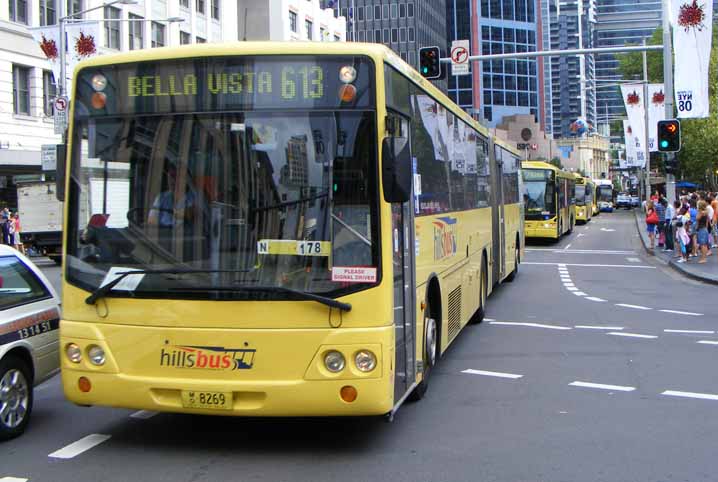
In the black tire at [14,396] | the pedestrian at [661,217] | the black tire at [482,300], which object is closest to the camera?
the black tire at [14,396]

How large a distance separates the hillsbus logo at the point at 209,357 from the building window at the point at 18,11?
37679 mm

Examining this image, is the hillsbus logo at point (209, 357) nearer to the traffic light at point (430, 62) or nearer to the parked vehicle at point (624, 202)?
the traffic light at point (430, 62)

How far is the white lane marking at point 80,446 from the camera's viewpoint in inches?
259

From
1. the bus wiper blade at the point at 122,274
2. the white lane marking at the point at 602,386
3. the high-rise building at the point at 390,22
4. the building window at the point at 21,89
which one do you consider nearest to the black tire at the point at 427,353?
the white lane marking at the point at 602,386

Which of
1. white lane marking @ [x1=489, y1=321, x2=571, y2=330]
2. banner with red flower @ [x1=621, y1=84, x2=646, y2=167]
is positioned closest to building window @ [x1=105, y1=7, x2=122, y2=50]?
banner with red flower @ [x1=621, y1=84, x2=646, y2=167]

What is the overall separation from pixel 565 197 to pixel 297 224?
124ft

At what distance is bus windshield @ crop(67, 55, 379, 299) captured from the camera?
623 cm

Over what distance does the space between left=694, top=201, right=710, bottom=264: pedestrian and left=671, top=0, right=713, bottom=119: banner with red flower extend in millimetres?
2514

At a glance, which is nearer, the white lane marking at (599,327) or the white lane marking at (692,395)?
the white lane marking at (692,395)

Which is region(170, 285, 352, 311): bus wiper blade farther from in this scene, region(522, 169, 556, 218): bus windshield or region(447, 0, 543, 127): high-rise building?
region(447, 0, 543, 127): high-rise building

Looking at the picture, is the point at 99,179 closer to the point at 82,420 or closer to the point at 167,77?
the point at 167,77

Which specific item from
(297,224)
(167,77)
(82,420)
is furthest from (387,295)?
(82,420)

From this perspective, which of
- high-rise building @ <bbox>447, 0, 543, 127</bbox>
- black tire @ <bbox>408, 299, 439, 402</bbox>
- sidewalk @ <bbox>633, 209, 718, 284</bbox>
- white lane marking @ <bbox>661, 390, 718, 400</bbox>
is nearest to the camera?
black tire @ <bbox>408, 299, 439, 402</bbox>

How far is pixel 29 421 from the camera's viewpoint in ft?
24.9
